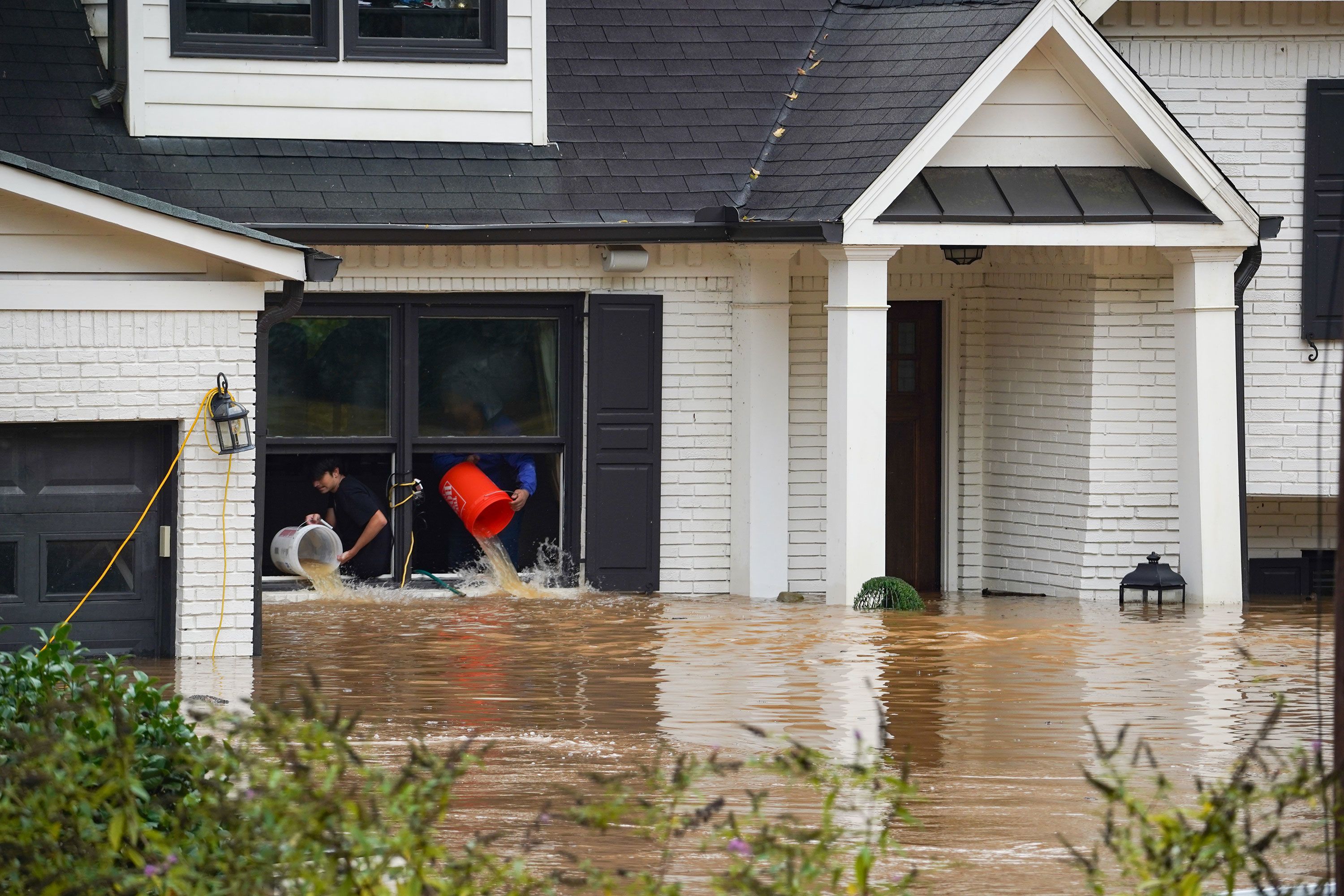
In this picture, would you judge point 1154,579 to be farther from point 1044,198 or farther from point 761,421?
point 761,421

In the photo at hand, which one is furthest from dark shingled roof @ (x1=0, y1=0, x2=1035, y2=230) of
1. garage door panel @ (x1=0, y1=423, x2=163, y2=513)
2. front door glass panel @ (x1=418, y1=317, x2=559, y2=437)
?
garage door panel @ (x1=0, y1=423, x2=163, y2=513)

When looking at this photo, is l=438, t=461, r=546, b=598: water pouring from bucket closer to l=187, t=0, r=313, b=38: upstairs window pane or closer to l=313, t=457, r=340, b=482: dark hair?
l=313, t=457, r=340, b=482: dark hair

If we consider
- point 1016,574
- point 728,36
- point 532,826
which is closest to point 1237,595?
point 1016,574

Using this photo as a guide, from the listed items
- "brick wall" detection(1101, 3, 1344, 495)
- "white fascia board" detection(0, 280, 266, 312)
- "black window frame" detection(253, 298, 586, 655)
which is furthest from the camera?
"brick wall" detection(1101, 3, 1344, 495)

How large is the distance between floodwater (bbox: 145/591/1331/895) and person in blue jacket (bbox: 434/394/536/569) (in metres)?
0.58

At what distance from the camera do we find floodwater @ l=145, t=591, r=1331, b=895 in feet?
25.7

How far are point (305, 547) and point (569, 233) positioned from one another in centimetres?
281

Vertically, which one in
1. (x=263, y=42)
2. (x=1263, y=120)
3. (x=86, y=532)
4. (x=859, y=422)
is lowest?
(x=86, y=532)

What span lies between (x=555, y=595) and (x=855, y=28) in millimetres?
4730

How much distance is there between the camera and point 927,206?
43.2 ft

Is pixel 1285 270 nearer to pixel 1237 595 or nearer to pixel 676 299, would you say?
pixel 1237 595

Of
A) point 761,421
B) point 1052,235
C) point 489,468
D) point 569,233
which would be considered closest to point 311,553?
point 489,468

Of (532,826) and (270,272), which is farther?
(270,272)

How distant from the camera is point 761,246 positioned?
1416 centimetres
